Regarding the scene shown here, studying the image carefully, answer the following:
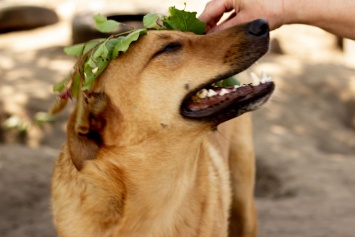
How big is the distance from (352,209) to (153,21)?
3.23 m

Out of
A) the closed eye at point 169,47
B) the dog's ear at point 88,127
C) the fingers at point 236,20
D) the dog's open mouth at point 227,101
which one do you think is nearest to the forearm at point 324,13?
the fingers at point 236,20

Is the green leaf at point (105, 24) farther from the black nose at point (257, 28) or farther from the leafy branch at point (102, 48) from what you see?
the black nose at point (257, 28)

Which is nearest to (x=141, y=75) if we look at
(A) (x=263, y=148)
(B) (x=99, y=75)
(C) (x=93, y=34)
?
(B) (x=99, y=75)

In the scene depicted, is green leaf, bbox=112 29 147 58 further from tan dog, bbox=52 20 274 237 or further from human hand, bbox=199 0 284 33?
human hand, bbox=199 0 284 33

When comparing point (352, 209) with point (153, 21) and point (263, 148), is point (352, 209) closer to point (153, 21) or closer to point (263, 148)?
point (263, 148)

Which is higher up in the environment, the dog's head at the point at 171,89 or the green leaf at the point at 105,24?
the green leaf at the point at 105,24

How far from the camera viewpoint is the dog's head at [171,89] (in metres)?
3.32

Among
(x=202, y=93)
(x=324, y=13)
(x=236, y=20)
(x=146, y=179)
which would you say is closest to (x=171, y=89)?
(x=202, y=93)

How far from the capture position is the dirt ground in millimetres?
5992

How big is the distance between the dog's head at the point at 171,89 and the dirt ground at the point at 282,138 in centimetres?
256

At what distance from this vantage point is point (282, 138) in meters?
7.61

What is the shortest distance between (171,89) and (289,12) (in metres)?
0.92

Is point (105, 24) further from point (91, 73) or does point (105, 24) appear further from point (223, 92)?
point (223, 92)

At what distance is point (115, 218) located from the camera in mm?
3531
